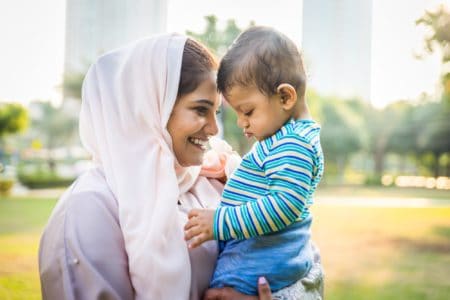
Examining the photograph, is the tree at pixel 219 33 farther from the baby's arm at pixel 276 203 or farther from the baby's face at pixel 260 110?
the baby's arm at pixel 276 203

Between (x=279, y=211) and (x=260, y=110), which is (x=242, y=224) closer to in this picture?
(x=279, y=211)

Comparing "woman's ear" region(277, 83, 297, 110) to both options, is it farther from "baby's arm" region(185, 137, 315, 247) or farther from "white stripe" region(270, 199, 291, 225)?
"white stripe" region(270, 199, 291, 225)

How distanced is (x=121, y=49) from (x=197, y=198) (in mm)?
407

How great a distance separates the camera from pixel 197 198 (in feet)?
4.61

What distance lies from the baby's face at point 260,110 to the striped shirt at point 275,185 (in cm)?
2

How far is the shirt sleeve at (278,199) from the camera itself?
41.2 inches

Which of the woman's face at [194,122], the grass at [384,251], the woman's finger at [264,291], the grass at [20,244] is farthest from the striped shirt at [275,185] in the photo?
the grass at [384,251]

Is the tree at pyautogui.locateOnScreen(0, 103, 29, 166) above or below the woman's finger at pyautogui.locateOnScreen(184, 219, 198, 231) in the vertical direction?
below

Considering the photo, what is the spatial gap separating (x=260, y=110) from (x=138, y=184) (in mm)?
306

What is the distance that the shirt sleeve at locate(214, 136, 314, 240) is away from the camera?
1.05m

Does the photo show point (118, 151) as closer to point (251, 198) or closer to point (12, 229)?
point (251, 198)

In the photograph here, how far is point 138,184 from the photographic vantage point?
3.94ft

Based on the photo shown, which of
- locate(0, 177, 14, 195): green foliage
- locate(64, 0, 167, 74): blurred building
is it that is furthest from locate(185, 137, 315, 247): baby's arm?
locate(0, 177, 14, 195): green foliage

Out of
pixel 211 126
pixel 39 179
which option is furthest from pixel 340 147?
pixel 211 126
